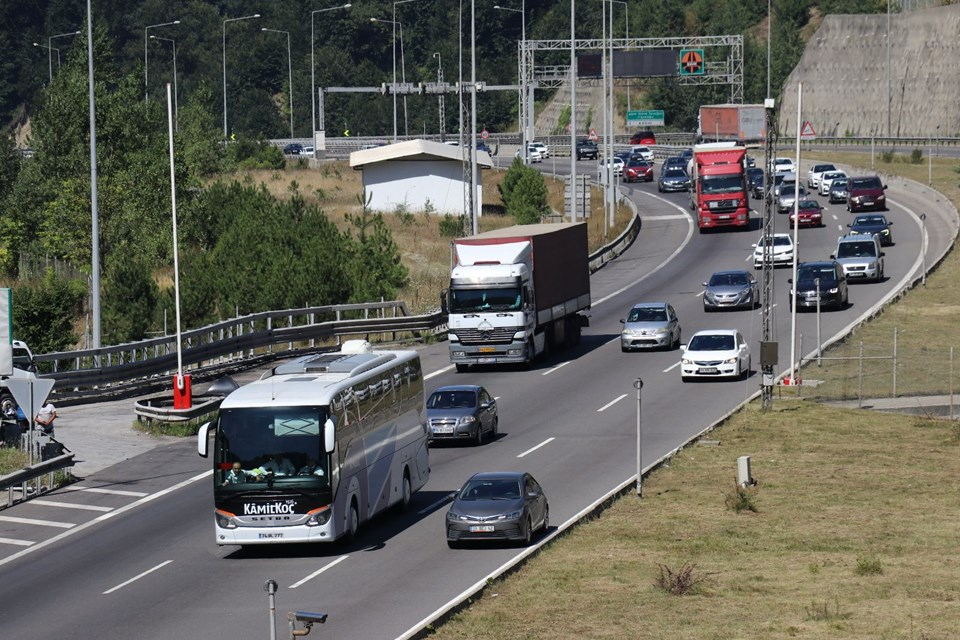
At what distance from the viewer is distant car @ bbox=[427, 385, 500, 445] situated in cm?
3831

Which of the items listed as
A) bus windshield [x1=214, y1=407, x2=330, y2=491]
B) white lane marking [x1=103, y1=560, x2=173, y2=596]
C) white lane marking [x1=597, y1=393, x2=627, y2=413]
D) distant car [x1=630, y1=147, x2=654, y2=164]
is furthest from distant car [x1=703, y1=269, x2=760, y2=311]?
distant car [x1=630, y1=147, x2=654, y2=164]

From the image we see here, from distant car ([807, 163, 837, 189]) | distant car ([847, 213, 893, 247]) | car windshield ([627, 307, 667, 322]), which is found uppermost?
distant car ([807, 163, 837, 189])

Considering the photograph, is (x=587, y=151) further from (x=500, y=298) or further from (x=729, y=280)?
(x=500, y=298)

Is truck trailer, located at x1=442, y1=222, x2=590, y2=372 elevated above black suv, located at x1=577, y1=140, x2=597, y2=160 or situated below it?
below

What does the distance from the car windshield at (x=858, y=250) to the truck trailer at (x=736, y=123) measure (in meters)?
58.7

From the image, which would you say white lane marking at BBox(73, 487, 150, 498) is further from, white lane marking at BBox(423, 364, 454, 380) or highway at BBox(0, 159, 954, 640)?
white lane marking at BBox(423, 364, 454, 380)

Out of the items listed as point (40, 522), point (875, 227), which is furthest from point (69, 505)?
point (875, 227)

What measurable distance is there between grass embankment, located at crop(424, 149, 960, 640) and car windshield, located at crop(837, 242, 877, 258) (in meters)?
20.4

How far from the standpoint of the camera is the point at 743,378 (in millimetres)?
47156

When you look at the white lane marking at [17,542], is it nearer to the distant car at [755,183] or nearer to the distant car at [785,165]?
the distant car at [755,183]

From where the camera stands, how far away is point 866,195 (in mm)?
83500

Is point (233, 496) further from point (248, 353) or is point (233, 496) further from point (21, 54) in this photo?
point (21, 54)

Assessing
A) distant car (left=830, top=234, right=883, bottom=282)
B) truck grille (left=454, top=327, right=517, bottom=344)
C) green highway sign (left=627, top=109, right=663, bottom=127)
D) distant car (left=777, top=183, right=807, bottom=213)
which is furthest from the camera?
green highway sign (left=627, top=109, right=663, bottom=127)

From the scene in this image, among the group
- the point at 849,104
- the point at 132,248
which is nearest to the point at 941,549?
the point at 132,248
